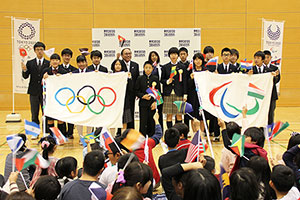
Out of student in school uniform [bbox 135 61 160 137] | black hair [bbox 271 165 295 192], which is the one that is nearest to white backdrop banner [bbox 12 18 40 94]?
student in school uniform [bbox 135 61 160 137]

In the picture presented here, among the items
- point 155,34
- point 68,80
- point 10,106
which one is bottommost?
point 10,106

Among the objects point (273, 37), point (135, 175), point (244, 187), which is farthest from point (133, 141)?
point (273, 37)

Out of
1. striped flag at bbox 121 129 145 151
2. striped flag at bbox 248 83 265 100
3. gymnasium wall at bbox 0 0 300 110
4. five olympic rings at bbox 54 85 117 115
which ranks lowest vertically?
striped flag at bbox 121 129 145 151

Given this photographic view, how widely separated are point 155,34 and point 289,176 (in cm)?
786

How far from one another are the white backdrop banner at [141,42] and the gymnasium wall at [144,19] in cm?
144

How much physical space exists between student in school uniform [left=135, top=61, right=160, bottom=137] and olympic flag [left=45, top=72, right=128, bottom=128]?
0.40 meters

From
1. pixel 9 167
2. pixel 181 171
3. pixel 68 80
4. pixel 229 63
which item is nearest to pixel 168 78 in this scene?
pixel 229 63

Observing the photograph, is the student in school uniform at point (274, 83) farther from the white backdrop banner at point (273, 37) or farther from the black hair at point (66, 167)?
the black hair at point (66, 167)

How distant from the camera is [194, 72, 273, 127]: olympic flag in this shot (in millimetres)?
5855

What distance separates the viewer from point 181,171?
8.04 feet

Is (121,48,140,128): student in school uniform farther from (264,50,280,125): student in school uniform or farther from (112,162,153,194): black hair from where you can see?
(112,162,153,194): black hair

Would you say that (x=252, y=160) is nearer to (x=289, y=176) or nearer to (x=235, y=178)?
(x=289, y=176)

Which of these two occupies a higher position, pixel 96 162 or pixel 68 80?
pixel 68 80

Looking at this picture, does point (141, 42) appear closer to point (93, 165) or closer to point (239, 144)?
point (239, 144)
